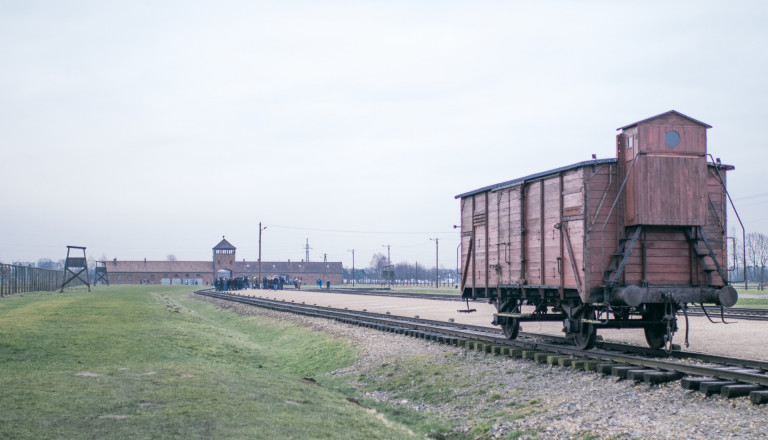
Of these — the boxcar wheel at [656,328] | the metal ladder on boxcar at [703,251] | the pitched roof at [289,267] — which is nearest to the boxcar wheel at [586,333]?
the boxcar wheel at [656,328]

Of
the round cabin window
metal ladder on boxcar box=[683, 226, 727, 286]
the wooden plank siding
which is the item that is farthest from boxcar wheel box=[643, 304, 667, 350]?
the round cabin window

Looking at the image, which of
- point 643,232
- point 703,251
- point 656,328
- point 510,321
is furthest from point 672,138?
point 510,321

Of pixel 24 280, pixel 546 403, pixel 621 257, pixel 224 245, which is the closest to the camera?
pixel 546 403

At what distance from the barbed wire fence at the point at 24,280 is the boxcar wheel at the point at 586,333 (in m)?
38.6

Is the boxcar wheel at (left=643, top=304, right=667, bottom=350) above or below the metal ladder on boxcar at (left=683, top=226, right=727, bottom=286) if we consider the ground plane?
below

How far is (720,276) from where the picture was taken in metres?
14.0

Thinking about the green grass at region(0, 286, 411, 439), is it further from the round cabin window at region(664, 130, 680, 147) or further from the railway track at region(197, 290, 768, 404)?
the round cabin window at region(664, 130, 680, 147)

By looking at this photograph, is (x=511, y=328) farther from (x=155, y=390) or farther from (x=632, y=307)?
(x=155, y=390)

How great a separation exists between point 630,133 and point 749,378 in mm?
5961

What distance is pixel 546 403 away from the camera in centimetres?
1043

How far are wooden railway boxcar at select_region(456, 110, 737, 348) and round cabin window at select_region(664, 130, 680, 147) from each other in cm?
2

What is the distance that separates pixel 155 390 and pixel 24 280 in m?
49.3

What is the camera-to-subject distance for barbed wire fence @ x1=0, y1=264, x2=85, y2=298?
44844 mm

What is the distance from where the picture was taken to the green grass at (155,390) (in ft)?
28.2
